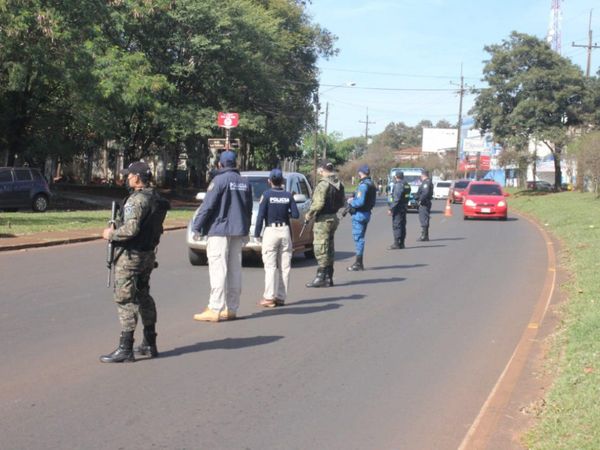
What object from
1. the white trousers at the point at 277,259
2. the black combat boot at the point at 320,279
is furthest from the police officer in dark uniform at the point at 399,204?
the white trousers at the point at 277,259

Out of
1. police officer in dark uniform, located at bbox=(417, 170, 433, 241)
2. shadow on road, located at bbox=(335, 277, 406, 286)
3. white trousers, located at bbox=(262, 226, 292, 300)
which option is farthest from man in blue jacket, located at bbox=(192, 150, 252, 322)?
police officer in dark uniform, located at bbox=(417, 170, 433, 241)

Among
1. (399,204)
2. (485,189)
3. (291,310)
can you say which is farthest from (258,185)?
(485,189)

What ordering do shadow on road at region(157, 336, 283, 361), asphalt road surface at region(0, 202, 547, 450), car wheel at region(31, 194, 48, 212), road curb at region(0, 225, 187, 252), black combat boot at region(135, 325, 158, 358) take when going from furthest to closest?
car wheel at region(31, 194, 48, 212), road curb at region(0, 225, 187, 252), shadow on road at region(157, 336, 283, 361), black combat boot at region(135, 325, 158, 358), asphalt road surface at region(0, 202, 547, 450)

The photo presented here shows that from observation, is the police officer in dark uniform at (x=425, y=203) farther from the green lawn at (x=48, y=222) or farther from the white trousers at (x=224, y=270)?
the white trousers at (x=224, y=270)

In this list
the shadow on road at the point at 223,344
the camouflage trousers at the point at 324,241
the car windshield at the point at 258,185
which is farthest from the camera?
the car windshield at the point at 258,185

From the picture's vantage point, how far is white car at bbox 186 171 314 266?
547 inches

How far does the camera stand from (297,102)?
5025 centimetres

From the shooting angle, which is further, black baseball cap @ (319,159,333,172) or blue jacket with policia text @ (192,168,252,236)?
black baseball cap @ (319,159,333,172)

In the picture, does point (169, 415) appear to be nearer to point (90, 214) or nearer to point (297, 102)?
point (90, 214)

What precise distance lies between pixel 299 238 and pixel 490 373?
811cm

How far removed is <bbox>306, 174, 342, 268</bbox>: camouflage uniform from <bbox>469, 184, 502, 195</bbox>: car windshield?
21.9 metres

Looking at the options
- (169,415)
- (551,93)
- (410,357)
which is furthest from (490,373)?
(551,93)

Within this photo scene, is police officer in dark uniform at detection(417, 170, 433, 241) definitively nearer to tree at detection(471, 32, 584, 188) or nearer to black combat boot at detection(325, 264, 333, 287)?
black combat boot at detection(325, 264, 333, 287)

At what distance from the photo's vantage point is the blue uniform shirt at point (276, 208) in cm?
1020
